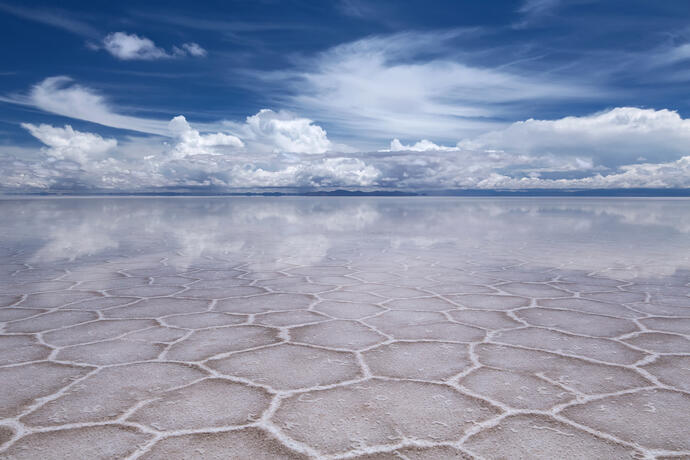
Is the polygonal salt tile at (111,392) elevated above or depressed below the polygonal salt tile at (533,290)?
below

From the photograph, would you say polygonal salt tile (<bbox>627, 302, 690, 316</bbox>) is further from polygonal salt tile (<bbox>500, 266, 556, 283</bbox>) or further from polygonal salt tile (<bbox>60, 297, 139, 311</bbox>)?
polygonal salt tile (<bbox>60, 297, 139, 311</bbox>)

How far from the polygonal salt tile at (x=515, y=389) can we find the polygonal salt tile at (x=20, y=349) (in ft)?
9.66

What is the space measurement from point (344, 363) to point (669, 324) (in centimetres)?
297

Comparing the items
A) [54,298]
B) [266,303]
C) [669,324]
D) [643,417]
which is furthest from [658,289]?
[54,298]

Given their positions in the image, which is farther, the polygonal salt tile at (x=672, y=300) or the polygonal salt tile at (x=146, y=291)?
the polygonal salt tile at (x=146, y=291)

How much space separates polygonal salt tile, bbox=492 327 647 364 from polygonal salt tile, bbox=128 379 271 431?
1999mm

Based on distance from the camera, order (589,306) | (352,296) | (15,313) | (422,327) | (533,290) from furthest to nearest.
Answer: (533,290)
(352,296)
(589,306)
(15,313)
(422,327)

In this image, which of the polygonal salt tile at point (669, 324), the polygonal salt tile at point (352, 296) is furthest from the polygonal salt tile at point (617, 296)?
the polygonal salt tile at point (352, 296)

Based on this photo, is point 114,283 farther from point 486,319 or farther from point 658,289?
point 658,289

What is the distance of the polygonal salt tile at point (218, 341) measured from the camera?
3314mm

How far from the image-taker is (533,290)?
215 inches

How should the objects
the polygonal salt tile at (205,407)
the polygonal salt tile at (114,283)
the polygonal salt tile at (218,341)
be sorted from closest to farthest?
the polygonal salt tile at (205,407), the polygonal salt tile at (218,341), the polygonal salt tile at (114,283)

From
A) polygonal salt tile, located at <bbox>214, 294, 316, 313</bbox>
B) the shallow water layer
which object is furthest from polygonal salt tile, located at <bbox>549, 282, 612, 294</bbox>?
polygonal salt tile, located at <bbox>214, 294, 316, 313</bbox>

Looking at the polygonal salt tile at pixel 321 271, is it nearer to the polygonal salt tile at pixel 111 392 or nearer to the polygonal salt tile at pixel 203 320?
the polygonal salt tile at pixel 203 320
